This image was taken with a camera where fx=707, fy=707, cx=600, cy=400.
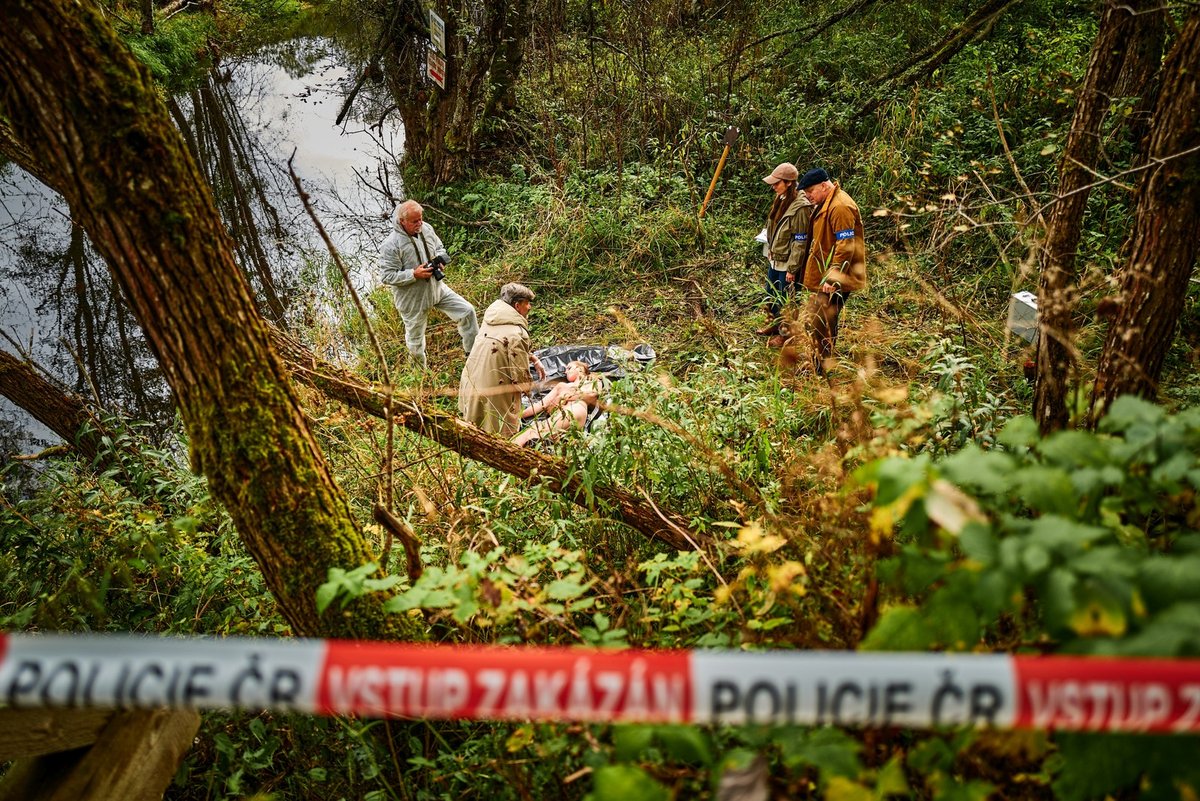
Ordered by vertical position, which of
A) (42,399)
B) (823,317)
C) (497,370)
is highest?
(823,317)

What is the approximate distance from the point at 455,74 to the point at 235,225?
130 inches

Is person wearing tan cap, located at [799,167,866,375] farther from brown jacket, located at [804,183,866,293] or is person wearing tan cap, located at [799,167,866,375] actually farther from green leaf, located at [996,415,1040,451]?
green leaf, located at [996,415,1040,451]

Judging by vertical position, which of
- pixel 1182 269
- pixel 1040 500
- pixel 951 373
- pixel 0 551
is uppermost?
pixel 1182 269

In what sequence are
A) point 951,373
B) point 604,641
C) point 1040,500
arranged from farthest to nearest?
point 951,373 < point 604,641 < point 1040,500

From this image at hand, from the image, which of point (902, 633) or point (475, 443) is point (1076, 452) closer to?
point (902, 633)

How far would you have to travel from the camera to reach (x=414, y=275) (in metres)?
5.85

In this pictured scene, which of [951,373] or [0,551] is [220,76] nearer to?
[0,551]

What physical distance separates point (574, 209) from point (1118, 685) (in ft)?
22.9

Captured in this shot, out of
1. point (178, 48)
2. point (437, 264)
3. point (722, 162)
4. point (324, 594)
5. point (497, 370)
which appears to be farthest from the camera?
point (178, 48)

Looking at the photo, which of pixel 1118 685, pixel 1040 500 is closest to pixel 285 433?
pixel 1040 500

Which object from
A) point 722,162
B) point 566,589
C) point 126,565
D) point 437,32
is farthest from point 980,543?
point 437,32

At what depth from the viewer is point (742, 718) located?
4.01 ft

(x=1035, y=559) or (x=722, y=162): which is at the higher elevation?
(x=722, y=162)

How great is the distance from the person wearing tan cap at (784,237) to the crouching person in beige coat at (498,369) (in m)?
1.79
